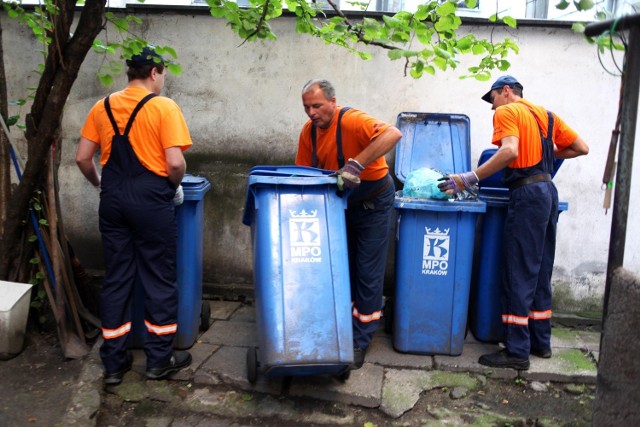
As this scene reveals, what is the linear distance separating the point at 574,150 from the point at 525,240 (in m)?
0.82

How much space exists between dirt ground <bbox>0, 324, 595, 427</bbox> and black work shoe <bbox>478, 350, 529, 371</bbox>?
12cm

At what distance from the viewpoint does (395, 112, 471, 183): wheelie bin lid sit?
15.4 ft

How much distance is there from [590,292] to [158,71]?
12.7 ft

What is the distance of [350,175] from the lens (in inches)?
132

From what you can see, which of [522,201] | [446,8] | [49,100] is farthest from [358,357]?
[49,100]

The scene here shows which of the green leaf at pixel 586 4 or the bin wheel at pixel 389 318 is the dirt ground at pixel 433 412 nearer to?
the bin wheel at pixel 389 318

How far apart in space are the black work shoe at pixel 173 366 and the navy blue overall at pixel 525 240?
2168 mm

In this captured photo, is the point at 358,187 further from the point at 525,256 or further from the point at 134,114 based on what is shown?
the point at 134,114

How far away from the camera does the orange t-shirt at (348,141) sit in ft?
11.6

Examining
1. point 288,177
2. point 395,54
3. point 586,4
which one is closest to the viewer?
point 586,4

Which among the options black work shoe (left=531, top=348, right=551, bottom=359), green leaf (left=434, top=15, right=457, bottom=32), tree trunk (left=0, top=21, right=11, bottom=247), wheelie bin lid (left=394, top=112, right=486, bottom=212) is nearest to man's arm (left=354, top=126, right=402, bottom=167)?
green leaf (left=434, top=15, right=457, bottom=32)

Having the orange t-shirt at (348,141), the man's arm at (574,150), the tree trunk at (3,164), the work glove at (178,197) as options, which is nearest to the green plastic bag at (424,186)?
the orange t-shirt at (348,141)

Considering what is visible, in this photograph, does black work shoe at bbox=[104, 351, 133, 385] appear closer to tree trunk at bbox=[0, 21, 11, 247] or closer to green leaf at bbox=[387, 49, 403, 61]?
tree trunk at bbox=[0, 21, 11, 247]

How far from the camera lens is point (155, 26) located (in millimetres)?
4906
